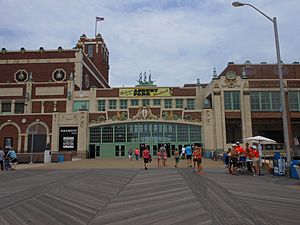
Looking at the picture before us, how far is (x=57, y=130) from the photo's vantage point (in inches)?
1635

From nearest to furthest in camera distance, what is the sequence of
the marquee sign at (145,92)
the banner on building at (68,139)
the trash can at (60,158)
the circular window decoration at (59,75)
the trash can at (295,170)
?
the trash can at (295,170) → the trash can at (60,158) → the banner on building at (68,139) → the marquee sign at (145,92) → the circular window decoration at (59,75)

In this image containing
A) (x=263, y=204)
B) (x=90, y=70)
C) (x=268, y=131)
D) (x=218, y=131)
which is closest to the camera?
(x=263, y=204)

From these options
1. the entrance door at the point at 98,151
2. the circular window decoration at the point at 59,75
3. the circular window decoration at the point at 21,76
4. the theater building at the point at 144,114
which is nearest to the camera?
the theater building at the point at 144,114

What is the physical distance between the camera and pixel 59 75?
50.5 m

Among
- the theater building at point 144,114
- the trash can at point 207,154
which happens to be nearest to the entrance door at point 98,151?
the theater building at point 144,114

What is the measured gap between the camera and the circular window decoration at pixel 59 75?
165ft

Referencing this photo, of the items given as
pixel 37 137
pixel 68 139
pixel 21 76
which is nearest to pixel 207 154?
pixel 68 139

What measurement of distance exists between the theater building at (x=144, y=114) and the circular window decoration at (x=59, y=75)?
3.68 m

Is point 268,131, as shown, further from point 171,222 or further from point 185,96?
point 171,222

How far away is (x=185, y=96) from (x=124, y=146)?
1347 cm

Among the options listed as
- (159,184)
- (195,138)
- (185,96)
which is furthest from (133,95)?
(159,184)

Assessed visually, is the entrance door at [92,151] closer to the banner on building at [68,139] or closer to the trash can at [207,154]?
the banner on building at [68,139]

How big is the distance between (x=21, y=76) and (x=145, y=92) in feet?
75.3

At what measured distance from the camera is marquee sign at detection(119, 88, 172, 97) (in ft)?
153
